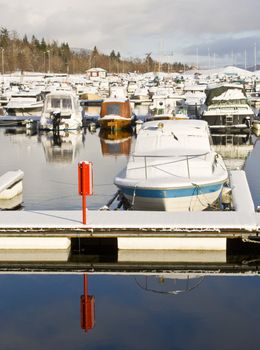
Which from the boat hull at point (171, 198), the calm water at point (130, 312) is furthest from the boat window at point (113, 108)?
the calm water at point (130, 312)

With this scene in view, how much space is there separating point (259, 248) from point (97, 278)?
3625mm

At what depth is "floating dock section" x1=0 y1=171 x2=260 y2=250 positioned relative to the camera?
12.6 m

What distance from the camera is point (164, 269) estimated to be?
478 inches

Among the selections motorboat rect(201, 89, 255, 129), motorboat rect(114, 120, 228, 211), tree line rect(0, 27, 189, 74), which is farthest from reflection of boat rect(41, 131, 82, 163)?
tree line rect(0, 27, 189, 74)

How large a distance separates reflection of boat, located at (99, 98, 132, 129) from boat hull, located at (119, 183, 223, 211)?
2654 centimetres

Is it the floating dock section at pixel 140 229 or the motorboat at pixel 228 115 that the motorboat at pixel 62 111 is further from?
the floating dock section at pixel 140 229

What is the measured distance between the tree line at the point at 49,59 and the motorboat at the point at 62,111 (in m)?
78.4

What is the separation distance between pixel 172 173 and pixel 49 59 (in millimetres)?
126163

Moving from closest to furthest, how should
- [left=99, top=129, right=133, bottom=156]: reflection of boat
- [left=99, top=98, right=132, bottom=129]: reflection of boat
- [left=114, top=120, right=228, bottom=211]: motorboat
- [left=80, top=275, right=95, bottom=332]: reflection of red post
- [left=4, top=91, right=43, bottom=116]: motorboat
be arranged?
[left=80, top=275, right=95, bottom=332]: reflection of red post, [left=114, top=120, right=228, bottom=211]: motorboat, [left=99, top=129, right=133, bottom=156]: reflection of boat, [left=99, top=98, right=132, bottom=129]: reflection of boat, [left=4, top=91, right=43, bottom=116]: motorboat

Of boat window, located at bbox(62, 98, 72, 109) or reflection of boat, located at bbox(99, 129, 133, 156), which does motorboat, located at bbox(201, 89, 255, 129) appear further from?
boat window, located at bbox(62, 98, 72, 109)

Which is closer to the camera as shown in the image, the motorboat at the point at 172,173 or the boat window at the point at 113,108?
the motorboat at the point at 172,173

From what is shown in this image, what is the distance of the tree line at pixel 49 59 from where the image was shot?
445 ft

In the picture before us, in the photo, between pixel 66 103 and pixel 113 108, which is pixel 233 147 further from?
pixel 66 103

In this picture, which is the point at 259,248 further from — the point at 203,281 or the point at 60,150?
the point at 60,150
